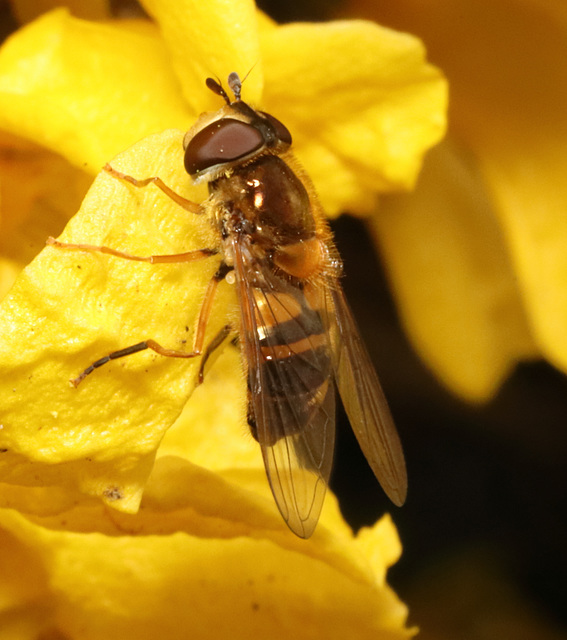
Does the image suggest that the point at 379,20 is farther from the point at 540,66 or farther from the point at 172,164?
the point at 172,164

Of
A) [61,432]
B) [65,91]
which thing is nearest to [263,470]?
[61,432]

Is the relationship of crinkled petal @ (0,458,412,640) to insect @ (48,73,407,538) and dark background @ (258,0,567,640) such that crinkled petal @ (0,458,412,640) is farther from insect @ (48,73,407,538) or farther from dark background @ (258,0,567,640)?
dark background @ (258,0,567,640)

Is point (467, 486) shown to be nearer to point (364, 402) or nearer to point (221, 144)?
point (364, 402)

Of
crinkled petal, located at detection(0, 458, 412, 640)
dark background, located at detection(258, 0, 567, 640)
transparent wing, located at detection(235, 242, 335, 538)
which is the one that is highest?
transparent wing, located at detection(235, 242, 335, 538)

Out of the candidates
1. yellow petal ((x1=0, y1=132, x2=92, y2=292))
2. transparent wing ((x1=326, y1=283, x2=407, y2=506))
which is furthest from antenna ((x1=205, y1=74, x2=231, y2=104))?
transparent wing ((x1=326, y1=283, x2=407, y2=506))

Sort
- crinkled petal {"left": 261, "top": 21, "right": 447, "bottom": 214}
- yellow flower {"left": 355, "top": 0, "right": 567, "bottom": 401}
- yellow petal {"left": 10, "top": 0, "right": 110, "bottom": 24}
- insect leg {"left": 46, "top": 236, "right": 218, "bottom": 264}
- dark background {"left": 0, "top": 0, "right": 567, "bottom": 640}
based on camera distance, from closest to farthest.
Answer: insect leg {"left": 46, "top": 236, "right": 218, "bottom": 264}
crinkled petal {"left": 261, "top": 21, "right": 447, "bottom": 214}
yellow petal {"left": 10, "top": 0, "right": 110, "bottom": 24}
yellow flower {"left": 355, "top": 0, "right": 567, "bottom": 401}
dark background {"left": 0, "top": 0, "right": 567, "bottom": 640}

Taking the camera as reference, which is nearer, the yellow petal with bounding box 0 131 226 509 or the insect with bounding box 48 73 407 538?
the yellow petal with bounding box 0 131 226 509

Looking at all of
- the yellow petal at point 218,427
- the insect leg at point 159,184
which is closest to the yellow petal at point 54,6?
the insect leg at point 159,184

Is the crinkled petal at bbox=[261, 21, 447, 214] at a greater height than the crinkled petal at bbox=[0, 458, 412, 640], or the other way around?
the crinkled petal at bbox=[261, 21, 447, 214]
